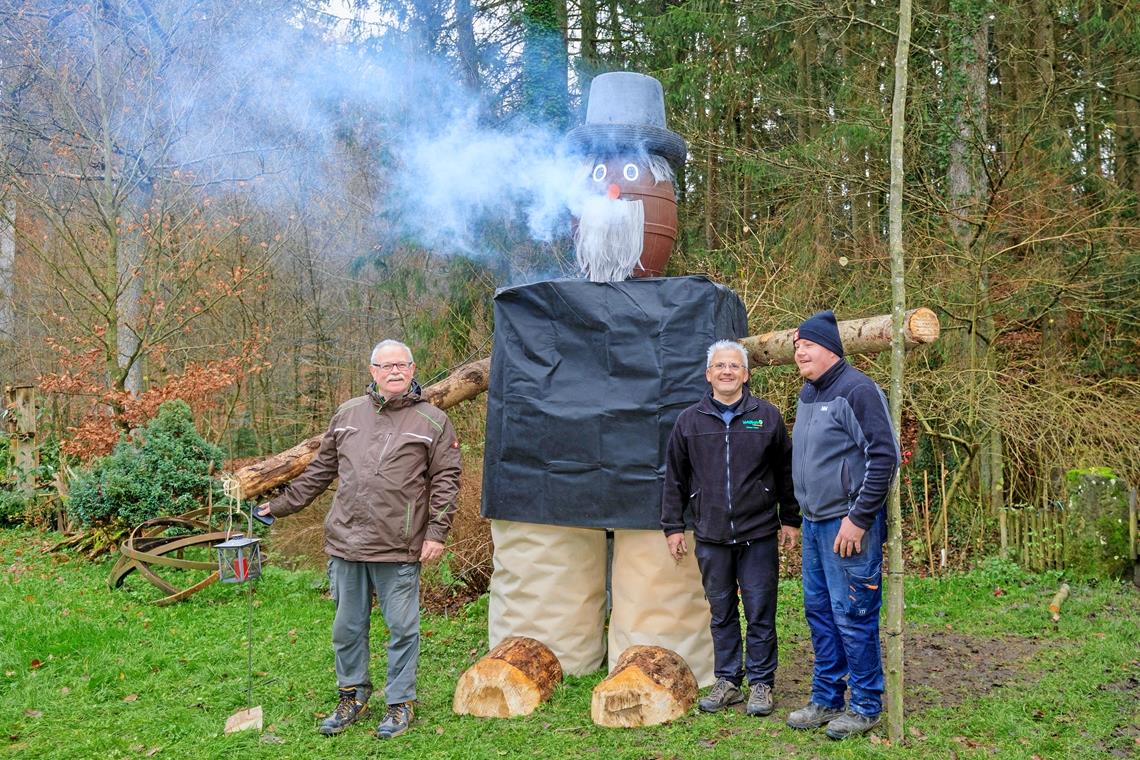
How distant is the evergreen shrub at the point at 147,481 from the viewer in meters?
6.78

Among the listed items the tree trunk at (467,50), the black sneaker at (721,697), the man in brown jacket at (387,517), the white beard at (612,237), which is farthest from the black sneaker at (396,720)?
the tree trunk at (467,50)

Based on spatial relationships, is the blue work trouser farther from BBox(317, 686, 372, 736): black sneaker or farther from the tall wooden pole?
BBox(317, 686, 372, 736): black sneaker

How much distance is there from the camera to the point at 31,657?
4516 millimetres

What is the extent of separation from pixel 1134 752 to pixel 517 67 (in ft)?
25.1

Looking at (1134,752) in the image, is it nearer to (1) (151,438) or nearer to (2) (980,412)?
(2) (980,412)

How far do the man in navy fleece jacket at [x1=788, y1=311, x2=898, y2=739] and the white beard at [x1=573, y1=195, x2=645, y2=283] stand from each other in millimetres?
1018

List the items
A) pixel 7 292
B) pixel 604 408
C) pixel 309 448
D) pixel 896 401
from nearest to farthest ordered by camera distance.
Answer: pixel 896 401 → pixel 604 408 → pixel 309 448 → pixel 7 292

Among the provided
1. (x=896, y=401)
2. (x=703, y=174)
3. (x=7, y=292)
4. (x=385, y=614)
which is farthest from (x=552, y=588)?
(x=7, y=292)

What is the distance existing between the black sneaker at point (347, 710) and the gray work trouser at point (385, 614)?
0.13 ft

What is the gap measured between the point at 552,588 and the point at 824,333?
1719 mm

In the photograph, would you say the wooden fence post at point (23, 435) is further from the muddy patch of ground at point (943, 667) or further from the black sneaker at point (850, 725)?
the black sneaker at point (850, 725)

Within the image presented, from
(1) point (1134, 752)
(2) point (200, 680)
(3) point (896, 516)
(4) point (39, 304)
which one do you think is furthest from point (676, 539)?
(4) point (39, 304)

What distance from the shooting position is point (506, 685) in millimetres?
3617

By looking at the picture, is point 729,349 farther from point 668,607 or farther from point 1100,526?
point 1100,526
